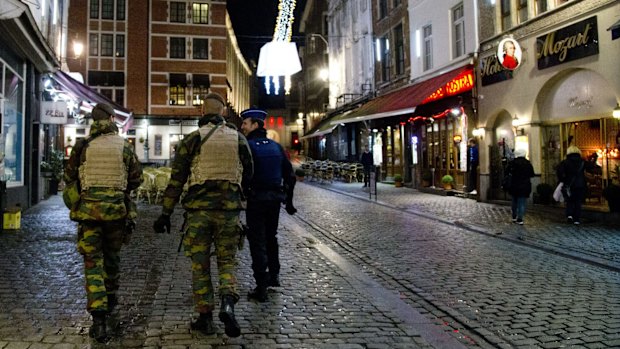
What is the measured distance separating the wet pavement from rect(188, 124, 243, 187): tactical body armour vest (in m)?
1.28

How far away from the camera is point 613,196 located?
10633 mm

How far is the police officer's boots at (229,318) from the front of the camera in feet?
12.6

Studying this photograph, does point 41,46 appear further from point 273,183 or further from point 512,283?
point 512,283

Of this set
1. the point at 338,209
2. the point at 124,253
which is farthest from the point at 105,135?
the point at 338,209

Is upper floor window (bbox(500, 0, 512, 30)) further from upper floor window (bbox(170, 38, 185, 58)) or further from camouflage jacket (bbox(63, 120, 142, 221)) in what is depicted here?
upper floor window (bbox(170, 38, 185, 58))

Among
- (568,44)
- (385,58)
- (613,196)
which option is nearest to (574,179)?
(613,196)

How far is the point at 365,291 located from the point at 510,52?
416 inches

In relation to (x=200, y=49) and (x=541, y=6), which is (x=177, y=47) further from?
(x=541, y=6)

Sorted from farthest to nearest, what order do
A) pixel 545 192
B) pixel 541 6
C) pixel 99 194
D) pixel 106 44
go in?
pixel 106 44 → pixel 541 6 → pixel 545 192 → pixel 99 194

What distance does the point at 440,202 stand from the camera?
1571 centimetres

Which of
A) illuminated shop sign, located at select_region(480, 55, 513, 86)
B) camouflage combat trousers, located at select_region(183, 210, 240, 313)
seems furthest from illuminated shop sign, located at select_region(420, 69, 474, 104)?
camouflage combat trousers, located at select_region(183, 210, 240, 313)

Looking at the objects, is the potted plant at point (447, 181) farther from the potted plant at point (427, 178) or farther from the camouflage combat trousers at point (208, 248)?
the camouflage combat trousers at point (208, 248)

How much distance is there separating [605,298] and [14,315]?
581 cm

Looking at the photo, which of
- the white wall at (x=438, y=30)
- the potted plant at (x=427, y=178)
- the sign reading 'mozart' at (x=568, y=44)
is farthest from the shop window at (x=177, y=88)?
the sign reading 'mozart' at (x=568, y=44)
